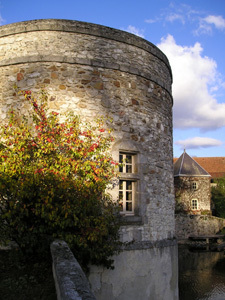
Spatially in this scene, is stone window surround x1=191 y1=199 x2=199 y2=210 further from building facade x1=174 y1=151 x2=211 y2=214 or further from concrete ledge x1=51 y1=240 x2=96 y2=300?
concrete ledge x1=51 y1=240 x2=96 y2=300

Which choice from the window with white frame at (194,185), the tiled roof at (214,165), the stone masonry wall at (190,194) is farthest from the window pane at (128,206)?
the tiled roof at (214,165)

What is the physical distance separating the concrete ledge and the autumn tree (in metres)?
0.56

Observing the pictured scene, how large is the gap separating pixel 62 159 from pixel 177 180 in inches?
985

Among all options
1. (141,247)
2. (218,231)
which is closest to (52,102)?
(141,247)

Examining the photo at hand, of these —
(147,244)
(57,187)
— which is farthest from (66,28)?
(147,244)

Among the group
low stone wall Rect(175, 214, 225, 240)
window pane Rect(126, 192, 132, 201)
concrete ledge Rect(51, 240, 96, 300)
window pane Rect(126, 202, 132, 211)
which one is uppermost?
window pane Rect(126, 192, 132, 201)

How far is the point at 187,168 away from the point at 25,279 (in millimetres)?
26473

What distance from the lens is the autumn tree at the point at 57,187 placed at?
498 cm

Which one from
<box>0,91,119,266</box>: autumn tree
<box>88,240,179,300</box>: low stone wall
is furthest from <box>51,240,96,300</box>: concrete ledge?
<box>88,240,179,300</box>: low stone wall

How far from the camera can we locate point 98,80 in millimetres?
6789

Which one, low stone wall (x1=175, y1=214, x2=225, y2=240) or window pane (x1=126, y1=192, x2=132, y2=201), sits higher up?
window pane (x1=126, y1=192, x2=132, y2=201)

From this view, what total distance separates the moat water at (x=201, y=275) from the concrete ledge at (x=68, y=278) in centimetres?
894

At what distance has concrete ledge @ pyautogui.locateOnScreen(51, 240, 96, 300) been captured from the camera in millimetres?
2652

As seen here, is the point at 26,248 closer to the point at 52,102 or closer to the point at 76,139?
the point at 76,139
